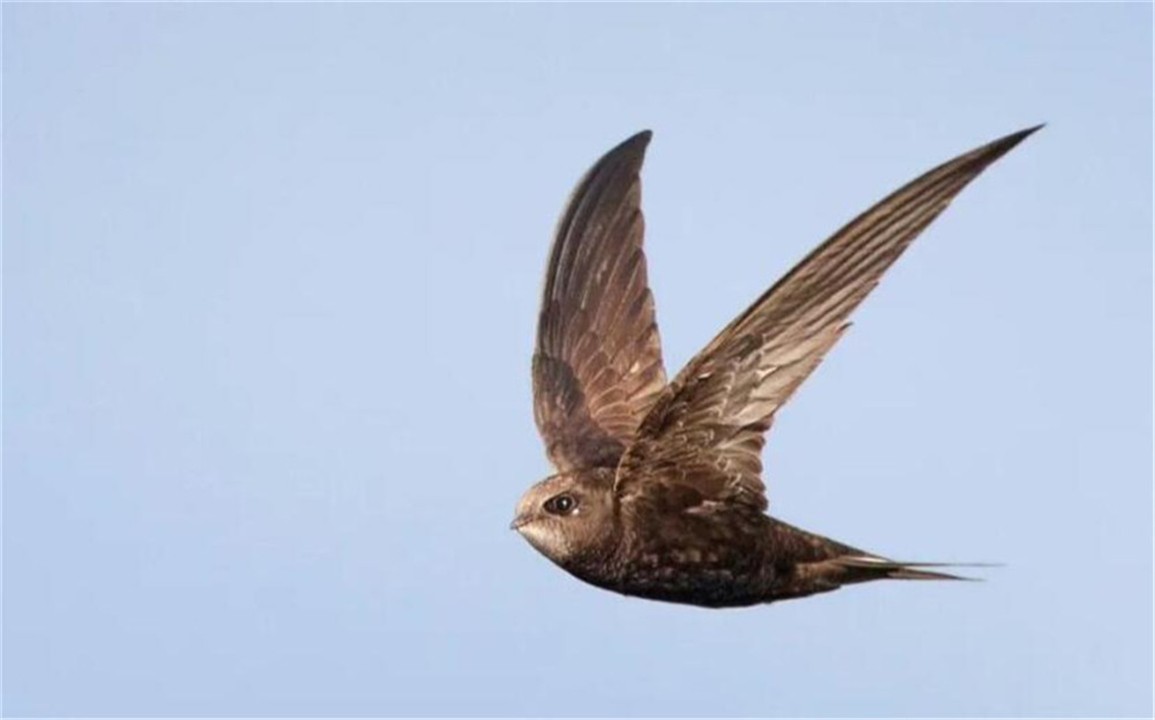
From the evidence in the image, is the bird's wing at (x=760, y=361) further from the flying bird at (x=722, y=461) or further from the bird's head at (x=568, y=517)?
the bird's head at (x=568, y=517)

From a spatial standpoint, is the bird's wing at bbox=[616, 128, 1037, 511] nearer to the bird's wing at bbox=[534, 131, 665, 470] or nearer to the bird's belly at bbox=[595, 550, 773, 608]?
the bird's belly at bbox=[595, 550, 773, 608]

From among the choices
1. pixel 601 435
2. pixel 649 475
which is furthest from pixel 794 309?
pixel 601 435

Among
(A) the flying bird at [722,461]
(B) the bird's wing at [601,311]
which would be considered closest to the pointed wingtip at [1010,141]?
(A) the flying bird at [722,461]

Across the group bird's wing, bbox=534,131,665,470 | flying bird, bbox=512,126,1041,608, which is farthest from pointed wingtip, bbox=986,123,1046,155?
bird's wing, bbox=534,131,665,470

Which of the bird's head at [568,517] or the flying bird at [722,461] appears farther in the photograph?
the bird's head at [568,517]

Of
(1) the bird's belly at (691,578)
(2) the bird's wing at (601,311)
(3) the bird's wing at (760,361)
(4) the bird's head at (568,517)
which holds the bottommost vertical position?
(1) the bird's belly at (691,578)

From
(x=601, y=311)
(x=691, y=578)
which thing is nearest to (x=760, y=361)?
(x=691, y=578)

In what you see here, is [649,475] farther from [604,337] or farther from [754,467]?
[604,337]
